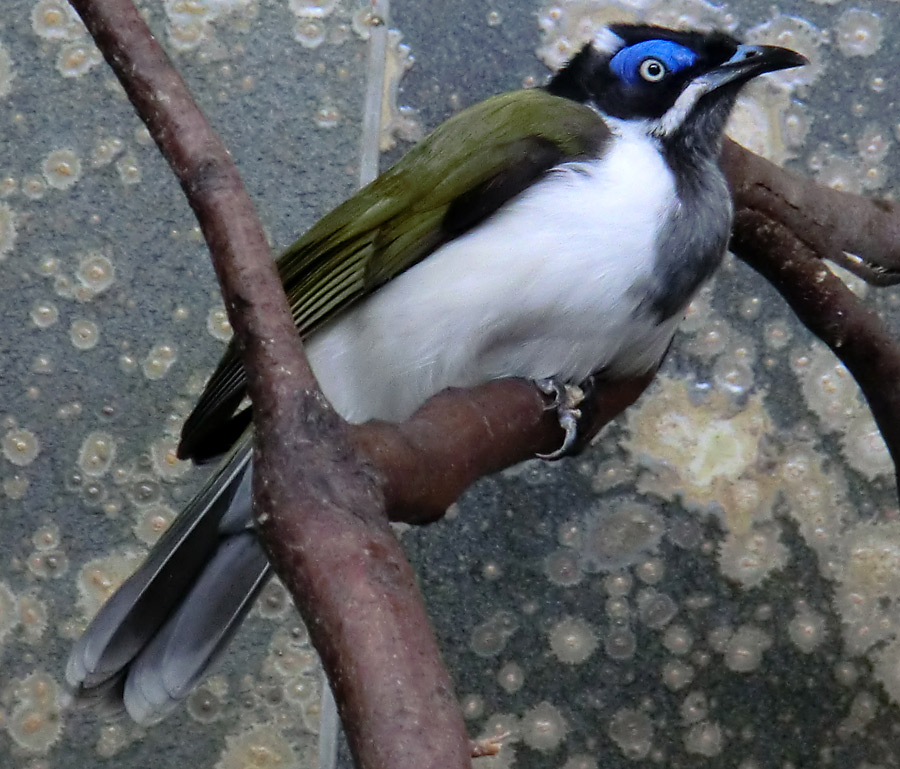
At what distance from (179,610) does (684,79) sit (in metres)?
0.78

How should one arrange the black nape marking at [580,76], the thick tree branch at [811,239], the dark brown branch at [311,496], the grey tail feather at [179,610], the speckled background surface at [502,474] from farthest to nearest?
the speckled background surface at [502,474]
the black nape marking at [580,76]
the thick tree branch at [811,239]
the grey tail feather at [179,610]
the dark brown branch at [311,496]

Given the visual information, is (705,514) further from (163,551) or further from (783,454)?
(163,551)

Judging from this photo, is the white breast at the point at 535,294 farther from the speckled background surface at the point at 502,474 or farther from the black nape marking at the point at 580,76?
the speckled background surface at the point at 502,474

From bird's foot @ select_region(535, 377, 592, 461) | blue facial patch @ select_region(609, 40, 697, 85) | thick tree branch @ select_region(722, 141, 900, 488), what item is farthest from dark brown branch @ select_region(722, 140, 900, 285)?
bird's foot @ select_region(535, 377, 592, 461)

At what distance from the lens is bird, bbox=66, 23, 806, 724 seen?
3.68ft

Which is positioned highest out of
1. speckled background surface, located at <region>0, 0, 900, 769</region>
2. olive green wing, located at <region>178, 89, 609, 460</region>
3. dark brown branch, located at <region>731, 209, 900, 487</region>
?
olive green wing, located at <region>178, 89, 609, 460</region>

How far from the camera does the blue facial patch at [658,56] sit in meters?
1.26

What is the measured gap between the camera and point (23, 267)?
1.62 meters

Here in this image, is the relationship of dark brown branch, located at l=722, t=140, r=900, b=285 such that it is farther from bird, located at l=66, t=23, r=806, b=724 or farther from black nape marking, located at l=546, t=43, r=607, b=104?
black nape marking, located at l=546, t=43, r=607, b=104

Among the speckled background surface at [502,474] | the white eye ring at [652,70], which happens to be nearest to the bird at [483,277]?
the white eye ring at [652,70]

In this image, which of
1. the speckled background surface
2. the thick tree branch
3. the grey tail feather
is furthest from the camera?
the speckled background surface

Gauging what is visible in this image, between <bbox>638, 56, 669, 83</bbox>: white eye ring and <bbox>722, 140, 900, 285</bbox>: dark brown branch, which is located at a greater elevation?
<bbox>638, 56, 669, 83</bbox>: white eye ring

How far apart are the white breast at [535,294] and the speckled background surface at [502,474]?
0.43 meters

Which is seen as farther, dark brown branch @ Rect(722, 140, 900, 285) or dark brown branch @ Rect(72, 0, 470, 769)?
dark brown branch @ Rect(722, 140, 900, 285)
